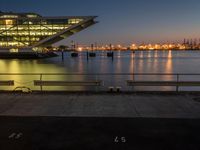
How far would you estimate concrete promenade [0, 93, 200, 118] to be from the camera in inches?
335

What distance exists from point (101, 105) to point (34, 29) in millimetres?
110026

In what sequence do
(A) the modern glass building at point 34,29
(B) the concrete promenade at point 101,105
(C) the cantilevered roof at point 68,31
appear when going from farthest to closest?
(A) the modern glass building at point 34,29, (C) the cantilevered roof at point 68,31, (B) the concrete promenade at point 101,105

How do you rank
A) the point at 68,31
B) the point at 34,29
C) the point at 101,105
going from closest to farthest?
1. the point at 101,105
2. the point at 68,31
3. the point at 34,29

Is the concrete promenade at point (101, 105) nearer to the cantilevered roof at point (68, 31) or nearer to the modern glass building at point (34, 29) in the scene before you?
the cantilevered roof at point (68, 31)

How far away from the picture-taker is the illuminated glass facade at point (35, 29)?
109 metres

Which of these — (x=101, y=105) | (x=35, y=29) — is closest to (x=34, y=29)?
(x=35, y=29)

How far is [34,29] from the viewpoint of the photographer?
367 ft
